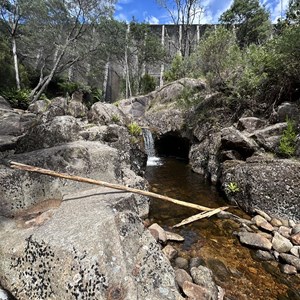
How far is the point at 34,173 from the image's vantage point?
372cm

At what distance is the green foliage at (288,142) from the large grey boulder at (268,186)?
0.41m

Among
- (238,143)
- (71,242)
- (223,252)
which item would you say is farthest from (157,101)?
(71,242)

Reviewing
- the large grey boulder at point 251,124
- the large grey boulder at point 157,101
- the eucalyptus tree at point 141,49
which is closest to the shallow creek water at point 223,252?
the large grey boulder at point 251,124

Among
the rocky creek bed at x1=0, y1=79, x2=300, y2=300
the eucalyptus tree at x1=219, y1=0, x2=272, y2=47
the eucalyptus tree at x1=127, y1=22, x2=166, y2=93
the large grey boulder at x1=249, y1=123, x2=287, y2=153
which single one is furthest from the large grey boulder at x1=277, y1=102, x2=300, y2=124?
the eucalyptus tree at x1=127, y1=22, x2=166, y2=93

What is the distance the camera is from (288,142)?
597 centimetres

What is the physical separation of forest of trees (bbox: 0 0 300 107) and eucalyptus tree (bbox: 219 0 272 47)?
80 millimetres

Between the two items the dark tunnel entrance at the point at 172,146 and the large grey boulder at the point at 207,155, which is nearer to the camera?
the large grey boulder at the point at 207,155

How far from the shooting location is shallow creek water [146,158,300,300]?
336 centimetres

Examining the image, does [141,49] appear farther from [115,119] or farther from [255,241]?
[255,241]

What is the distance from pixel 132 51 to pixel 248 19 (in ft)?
37.5

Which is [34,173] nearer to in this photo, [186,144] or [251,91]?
[251,91]

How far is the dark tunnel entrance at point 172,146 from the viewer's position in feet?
40.2

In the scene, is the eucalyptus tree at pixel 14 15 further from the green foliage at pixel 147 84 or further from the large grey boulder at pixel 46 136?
the large grey boulder at pixel 46 136

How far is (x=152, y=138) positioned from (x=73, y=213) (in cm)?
1014
